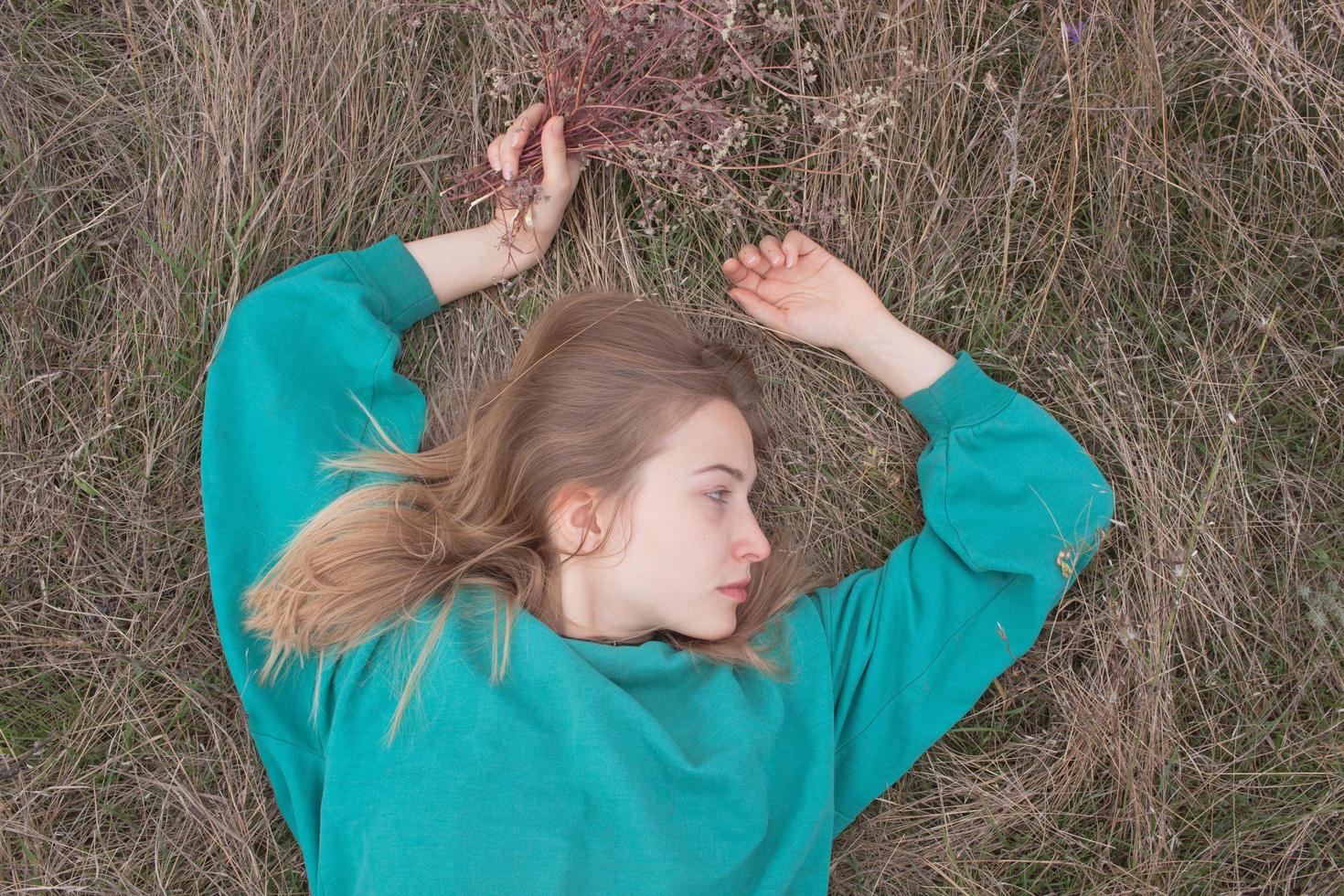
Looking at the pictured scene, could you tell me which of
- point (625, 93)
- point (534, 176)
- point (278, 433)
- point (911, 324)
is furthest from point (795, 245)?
point (278, 433)

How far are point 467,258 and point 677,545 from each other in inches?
41.4

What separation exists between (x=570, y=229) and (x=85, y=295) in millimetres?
1373

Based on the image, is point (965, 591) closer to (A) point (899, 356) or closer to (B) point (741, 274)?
(A) point (899, 356)

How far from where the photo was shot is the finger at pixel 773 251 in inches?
102

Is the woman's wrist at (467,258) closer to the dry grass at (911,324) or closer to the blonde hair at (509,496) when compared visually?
the dry grass at (911,324)

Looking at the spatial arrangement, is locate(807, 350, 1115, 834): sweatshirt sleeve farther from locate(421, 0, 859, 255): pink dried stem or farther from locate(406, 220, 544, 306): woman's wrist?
locate(406, 220, 544, 306): woman's wrist

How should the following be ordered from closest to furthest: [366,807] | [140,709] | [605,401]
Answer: [366,807]
[605,401]
[140,709]

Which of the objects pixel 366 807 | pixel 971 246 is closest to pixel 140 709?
pixel 366 807

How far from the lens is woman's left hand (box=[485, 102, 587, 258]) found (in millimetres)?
2449

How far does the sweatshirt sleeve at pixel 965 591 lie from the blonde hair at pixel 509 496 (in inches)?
11.1

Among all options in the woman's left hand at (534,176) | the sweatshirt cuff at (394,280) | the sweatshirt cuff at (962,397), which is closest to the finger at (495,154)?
the woman's left hand at (534,176)

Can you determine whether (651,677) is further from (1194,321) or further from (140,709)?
(1194,321)

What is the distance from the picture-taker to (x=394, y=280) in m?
2.51

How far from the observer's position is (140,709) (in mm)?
2463
